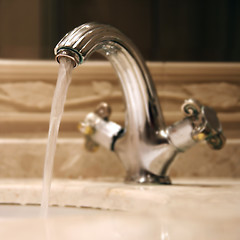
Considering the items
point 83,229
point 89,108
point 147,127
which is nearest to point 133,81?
point 147,127

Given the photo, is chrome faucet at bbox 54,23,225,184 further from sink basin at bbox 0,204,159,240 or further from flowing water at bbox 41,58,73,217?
sink basin at bbox 0,204,159,240

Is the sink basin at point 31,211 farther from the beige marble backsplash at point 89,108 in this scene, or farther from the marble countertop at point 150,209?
the beige marble backsplash at point 89,108

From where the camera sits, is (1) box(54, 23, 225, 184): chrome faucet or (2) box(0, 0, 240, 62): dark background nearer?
(1) box(54, 23, 225, 184): chrome faucet

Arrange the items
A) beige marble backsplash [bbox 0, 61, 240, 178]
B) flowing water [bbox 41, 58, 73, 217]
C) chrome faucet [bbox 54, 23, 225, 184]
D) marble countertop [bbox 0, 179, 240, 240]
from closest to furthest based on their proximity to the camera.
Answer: marble countertop [bbox 0, 179, 240, 240]
flowing water [bbox 41, 58, 73, 217]
chrome faucet [bbox 54, 23, 225, 184]
beige marble backsplash [bbox 0, 61, 240, 178]

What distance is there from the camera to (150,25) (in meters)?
0.86

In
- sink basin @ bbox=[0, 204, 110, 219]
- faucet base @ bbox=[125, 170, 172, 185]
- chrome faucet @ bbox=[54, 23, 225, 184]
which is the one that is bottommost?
sink basin @ bbox=[0, 204, 110, 219]

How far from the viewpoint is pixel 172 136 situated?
0.64 metres

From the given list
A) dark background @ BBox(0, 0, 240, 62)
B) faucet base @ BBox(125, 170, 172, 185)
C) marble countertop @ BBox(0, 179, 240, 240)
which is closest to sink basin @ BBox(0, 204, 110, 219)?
marble countertop @ BBox(0, 179, 240, 240)

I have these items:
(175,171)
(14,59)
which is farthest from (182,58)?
(14,59)

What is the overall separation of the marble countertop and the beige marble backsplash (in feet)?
0.65

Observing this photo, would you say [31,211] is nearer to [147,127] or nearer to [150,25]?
[147,127]

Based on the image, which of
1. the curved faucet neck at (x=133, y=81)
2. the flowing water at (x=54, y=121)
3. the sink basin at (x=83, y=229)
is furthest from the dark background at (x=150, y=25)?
the sink basin at (x=83, y=229)

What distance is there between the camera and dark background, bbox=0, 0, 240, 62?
0.86 m

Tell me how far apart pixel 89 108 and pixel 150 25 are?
0.67 ft
